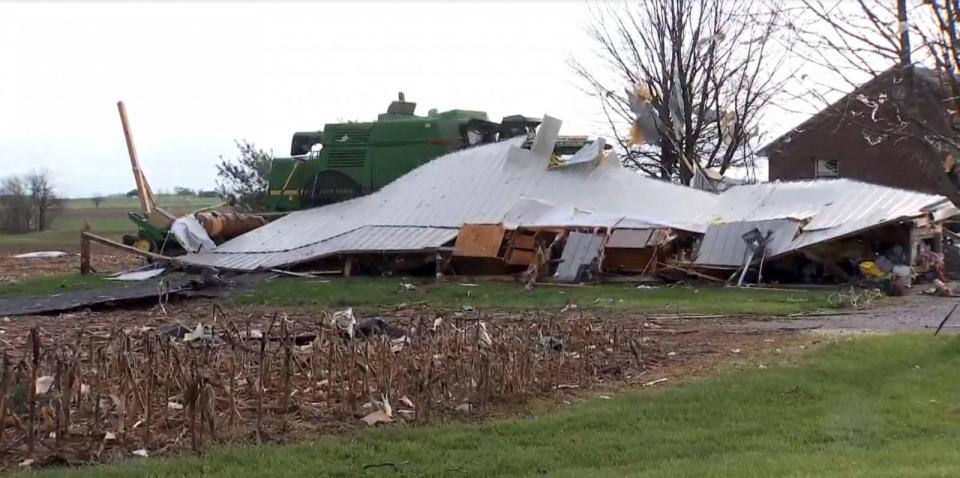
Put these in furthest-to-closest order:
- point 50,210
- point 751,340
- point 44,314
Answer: point 50,210
point 44,314
point 751,340

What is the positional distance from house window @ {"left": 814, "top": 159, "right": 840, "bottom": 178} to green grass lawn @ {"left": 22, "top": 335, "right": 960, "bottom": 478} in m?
33.1

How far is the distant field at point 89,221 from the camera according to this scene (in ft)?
152

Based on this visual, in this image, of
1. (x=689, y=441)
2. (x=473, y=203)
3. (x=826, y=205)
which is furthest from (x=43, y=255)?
(x=689, y=441)

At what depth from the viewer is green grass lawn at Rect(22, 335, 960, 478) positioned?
6.32 meters

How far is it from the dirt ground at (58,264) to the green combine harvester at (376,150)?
226 inches

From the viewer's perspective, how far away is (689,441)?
281 inches

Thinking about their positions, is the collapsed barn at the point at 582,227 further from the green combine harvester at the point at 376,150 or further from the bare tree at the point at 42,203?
the bare tree at the point at 42,203

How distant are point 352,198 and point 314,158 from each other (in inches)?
70.2

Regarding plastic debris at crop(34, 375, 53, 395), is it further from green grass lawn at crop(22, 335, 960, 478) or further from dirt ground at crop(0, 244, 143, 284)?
dirt ground at crop(0, 244, 143, 284)

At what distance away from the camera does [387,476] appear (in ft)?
20.6

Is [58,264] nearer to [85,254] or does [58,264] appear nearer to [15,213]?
[85,254]

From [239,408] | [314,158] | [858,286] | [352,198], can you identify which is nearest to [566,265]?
[858,286]

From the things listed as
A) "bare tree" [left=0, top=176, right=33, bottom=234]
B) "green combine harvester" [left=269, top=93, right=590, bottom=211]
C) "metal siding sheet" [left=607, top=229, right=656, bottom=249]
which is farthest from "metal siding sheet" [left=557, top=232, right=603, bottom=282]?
"bare tree" [left=0, top=176, right=33, bottom=234]

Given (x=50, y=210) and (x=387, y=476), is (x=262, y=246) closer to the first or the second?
(x=387, y=476)
